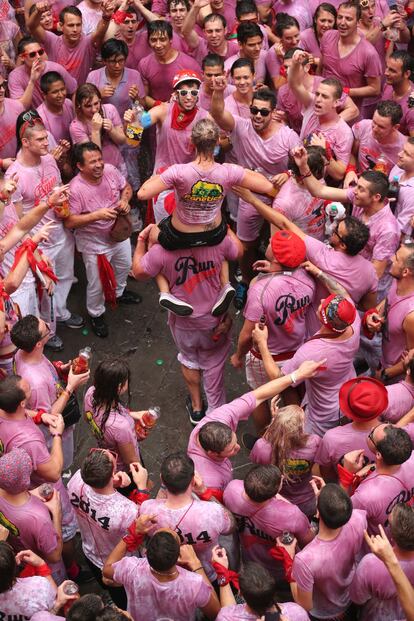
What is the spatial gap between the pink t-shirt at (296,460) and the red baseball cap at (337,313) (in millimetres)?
751

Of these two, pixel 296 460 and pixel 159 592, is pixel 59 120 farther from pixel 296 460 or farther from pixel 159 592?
pixel 159 592

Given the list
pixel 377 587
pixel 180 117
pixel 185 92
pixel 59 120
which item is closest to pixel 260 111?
pixel 185 92

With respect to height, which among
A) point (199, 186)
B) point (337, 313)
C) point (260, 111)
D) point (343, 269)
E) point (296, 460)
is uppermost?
point (199, 186)

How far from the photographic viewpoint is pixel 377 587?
4.12 m

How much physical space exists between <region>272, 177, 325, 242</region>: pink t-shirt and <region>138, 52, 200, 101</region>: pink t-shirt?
8.11ft

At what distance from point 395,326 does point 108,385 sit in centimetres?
214

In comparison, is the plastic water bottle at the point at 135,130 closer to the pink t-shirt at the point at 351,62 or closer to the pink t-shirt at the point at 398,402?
the pink t-shirt at the point at 351,62

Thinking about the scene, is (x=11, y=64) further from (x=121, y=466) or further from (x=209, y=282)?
(x=121, y=466)

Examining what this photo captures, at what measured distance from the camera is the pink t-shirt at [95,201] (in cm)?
700

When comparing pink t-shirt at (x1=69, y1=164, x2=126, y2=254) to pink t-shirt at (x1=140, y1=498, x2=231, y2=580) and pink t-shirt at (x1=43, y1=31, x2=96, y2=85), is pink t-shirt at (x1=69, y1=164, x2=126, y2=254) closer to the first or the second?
pink t-shirt at (x1=43, y1=31, x2=96, y2=85)

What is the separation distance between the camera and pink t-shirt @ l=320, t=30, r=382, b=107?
324 inches

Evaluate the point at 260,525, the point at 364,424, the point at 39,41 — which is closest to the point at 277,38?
the point at 39,41

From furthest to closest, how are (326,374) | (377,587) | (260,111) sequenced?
1. (260,111)
2. (326,374)
3. (377,587)

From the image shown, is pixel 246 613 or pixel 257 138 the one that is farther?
pixel 257 138
